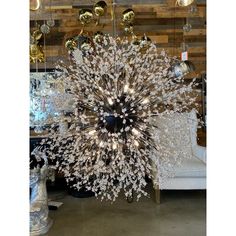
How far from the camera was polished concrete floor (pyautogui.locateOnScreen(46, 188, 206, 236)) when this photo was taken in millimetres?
2873

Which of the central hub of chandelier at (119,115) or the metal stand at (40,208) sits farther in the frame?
the metal stand at (40,208)

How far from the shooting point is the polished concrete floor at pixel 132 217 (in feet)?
9.43

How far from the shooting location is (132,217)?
318cm

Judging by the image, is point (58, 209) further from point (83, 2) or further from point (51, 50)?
point (83, 2)

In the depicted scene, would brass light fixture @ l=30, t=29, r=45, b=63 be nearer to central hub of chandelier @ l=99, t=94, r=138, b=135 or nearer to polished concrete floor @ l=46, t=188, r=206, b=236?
central hub of chandelier @ l=99, t=94, r=138, b=135

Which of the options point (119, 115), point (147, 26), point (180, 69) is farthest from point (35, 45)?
point (147, 26)

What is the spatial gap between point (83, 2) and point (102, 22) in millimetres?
469

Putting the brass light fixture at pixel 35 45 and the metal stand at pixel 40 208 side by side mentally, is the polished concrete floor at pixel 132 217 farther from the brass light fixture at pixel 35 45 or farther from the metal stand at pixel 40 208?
the brass light fixture at pixel 35 45

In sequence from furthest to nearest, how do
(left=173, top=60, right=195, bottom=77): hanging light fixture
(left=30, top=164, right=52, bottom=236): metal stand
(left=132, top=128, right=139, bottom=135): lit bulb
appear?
(left=30, top=164, right=52, bottom=236): metal stand < (left=173, top=60, right=195, bottom=77): hanging light fixture < (left=132, top=128, right=139, bottom=135): lit bulb

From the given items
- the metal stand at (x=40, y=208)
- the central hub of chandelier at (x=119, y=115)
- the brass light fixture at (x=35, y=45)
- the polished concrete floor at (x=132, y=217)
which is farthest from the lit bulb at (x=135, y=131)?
the polished concrete floor at (x=132, y=217)

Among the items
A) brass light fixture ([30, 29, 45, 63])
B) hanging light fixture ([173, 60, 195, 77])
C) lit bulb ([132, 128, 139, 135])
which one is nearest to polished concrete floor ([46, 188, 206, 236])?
hanging light fixture ([173, 60, 195, 77])

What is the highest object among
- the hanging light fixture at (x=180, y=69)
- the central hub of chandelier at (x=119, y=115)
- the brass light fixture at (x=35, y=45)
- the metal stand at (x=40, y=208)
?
the brass light fixture at (x=35, y=45)

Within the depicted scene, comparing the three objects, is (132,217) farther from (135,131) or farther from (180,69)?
(135,131)
